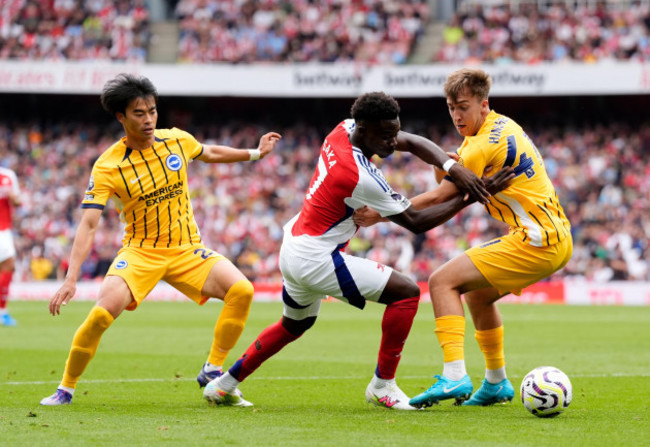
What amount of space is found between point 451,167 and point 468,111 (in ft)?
1.81

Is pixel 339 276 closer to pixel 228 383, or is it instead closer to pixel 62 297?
pixel 228 383

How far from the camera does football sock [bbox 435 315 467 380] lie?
6789 millimetres

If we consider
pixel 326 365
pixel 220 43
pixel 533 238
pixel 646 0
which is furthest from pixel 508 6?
pixel 533 238

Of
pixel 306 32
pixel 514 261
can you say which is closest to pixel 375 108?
pixel 514 261

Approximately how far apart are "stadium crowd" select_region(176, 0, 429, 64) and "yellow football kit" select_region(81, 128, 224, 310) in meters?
24.4

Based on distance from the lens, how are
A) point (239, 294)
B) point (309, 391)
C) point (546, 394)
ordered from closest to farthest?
point (546, 394) < point (239, 294) < point (309, 391)

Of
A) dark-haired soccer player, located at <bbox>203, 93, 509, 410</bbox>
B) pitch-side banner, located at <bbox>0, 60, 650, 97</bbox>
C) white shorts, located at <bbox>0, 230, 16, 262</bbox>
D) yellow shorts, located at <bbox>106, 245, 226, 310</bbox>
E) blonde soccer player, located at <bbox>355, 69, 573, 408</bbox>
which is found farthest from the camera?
pitch-side banner, located at <bbox>0, 60, 650, 97</bbox>

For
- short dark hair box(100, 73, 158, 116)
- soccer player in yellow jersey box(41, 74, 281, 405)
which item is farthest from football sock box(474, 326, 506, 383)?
short dark hair box(100, 73, 158, 116)

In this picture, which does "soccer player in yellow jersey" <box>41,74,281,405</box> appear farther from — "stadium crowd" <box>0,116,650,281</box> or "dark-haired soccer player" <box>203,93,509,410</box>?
"stadium crowd" <box>0,116,650,281</box>

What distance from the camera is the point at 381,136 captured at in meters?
6.64

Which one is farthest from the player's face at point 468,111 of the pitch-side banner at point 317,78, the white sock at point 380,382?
the pitch-side banner at point 317,78

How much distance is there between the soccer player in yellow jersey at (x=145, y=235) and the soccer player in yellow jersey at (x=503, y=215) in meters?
1.62

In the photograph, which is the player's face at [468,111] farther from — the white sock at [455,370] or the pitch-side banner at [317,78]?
the pitch-side banner at [317,78]

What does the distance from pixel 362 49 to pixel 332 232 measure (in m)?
25.7
